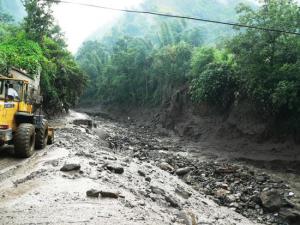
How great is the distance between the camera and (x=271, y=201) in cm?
1084

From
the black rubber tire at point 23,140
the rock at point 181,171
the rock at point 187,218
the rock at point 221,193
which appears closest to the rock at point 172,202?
the rock at point 187,218

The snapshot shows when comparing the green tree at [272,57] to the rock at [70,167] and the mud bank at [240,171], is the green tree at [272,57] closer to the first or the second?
the mud bank at [240,171]

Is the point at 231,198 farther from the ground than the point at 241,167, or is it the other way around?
the point at 231,198

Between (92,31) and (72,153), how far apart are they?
575 feet

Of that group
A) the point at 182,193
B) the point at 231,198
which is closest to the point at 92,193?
the point at 182,193

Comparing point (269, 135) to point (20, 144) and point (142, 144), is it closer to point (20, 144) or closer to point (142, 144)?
point (142, 144)

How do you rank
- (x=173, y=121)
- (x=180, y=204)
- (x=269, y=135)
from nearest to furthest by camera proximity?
(x=180, y=204) < (x=269, y=135) < (x=173, y=121)

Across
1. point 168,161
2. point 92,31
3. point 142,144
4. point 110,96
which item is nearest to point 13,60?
point 142,144

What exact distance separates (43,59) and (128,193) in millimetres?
18268

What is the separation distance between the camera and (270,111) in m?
21.7

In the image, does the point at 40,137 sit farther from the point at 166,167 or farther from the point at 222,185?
the point at 222,185

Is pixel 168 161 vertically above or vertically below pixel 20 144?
below

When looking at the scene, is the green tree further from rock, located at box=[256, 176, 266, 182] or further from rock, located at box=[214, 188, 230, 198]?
rock, located at box=[214, 188, 230, 198]

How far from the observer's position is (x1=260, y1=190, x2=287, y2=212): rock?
1059 cm
